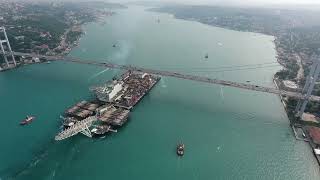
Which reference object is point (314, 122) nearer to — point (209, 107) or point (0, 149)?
point (209, 107)

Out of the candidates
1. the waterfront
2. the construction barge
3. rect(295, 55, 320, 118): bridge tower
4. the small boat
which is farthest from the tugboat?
the small boat

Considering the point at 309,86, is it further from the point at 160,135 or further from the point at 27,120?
the point at 27,120

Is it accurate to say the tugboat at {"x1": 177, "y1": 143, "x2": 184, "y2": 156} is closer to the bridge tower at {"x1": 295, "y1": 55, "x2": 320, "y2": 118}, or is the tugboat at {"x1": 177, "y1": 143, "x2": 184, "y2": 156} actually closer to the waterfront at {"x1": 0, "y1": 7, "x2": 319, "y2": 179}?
the waterfront at {"x1": 0, "y1": 7, "x2": 319, "y2": 179}

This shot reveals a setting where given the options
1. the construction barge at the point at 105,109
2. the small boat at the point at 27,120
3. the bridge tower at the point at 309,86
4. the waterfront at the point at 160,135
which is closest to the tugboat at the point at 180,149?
the waterfront at the point at 160,135

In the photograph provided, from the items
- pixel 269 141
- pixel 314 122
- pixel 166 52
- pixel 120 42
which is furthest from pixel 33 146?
pixel 120 42

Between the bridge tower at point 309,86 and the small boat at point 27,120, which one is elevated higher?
the bridge tower at point 309,86

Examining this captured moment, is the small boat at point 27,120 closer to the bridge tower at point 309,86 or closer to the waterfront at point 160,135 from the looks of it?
the waterfront at point 160,135
